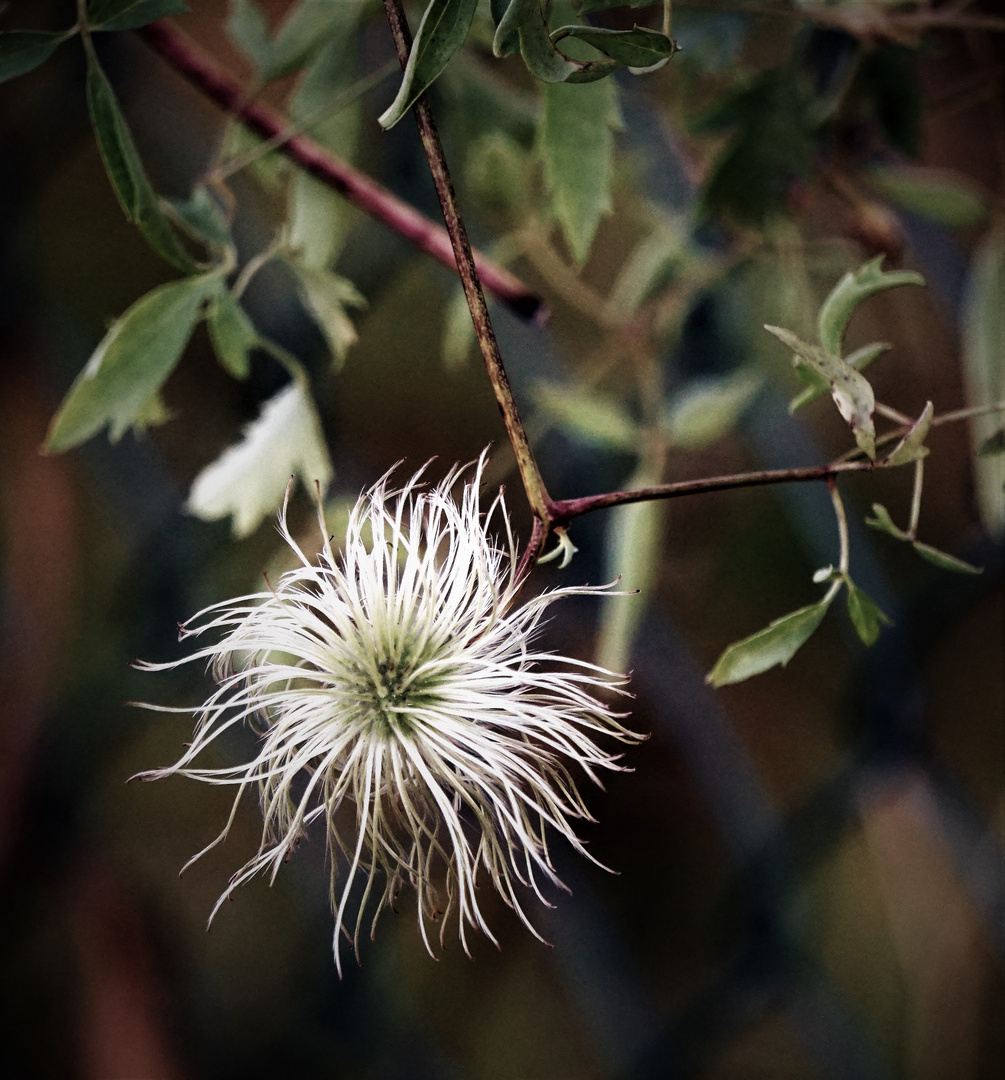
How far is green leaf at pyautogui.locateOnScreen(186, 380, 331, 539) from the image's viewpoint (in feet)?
0.95

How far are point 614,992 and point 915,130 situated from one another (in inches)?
17.3

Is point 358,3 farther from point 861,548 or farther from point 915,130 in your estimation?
point 861,548

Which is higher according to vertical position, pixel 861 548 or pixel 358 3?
pixel 358 3

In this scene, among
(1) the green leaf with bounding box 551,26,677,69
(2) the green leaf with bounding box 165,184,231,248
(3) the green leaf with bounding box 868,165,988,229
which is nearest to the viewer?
(1) the green leaf with bounding box 551,26,677,69

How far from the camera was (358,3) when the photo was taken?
0.29 meters

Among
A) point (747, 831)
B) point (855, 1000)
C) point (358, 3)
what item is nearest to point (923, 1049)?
point (855, 1000)

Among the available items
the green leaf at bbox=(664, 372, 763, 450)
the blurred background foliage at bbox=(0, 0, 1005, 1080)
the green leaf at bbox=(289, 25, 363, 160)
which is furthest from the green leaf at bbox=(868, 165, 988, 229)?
the green leaf at bbox=(289, 25, 363, 160)

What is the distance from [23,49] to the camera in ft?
0.63

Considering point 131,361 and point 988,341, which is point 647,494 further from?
point 988,341

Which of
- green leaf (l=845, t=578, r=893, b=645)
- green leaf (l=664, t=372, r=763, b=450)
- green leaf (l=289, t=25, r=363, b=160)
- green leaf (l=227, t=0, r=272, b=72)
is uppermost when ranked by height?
green leaf (l=227, t=0, r=272, b=72)

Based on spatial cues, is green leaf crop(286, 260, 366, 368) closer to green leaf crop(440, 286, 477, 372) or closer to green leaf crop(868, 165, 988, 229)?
green leaf crop(440, 286, 477, 372)

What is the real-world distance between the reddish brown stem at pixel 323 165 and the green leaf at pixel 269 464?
70mm

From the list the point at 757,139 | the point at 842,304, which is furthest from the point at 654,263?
the point at 842,304

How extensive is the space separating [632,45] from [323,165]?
0.53 ft
